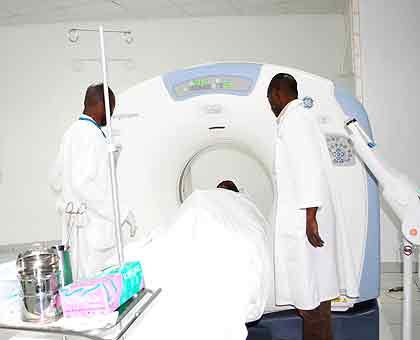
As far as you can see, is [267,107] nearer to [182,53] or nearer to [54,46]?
[182,53]

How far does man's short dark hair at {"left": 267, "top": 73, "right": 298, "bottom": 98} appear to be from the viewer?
1947mm

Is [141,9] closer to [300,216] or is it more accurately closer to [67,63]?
[67,63]

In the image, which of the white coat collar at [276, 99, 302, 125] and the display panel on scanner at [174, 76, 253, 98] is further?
the display panel on scanner at [174, 76, 253, 98]

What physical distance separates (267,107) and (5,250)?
11.0 feet

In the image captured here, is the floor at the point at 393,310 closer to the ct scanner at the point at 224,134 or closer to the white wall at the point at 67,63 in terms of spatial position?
the ct scanner at the point at 224,134

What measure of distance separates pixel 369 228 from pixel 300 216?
1.50 ft

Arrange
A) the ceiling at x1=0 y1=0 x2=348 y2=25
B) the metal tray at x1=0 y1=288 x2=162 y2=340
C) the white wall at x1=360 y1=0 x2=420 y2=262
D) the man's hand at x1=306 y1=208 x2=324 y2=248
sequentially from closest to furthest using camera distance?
1. the metal tray at x1=0 y1=288 x2=162 y2=340
2. the man's hand at x1=306 y1=208 x2=324 y2=248
3. the white wall at x1=360 y1=0 x2=420 y2=262
4. the ceiling at x1=0 y1=0 x2=348 y2=25

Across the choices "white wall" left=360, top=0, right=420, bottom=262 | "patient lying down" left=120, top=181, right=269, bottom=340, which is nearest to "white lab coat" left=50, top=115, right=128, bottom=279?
"patient lying down" left=120, top=181, right=269, bottom=340

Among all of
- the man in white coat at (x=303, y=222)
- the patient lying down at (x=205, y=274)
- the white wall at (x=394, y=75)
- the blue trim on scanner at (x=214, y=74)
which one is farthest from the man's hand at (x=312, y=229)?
the white wall at (x=394, y=75)

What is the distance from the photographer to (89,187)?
1.92 metres

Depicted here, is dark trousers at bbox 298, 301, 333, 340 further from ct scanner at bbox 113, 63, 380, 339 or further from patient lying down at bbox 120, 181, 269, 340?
patient lying down at bbox 120, 181, 269, 340

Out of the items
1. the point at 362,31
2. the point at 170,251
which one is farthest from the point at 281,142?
the point at 362,31

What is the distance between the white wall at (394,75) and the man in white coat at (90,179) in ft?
6.19

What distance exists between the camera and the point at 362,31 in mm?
3031
